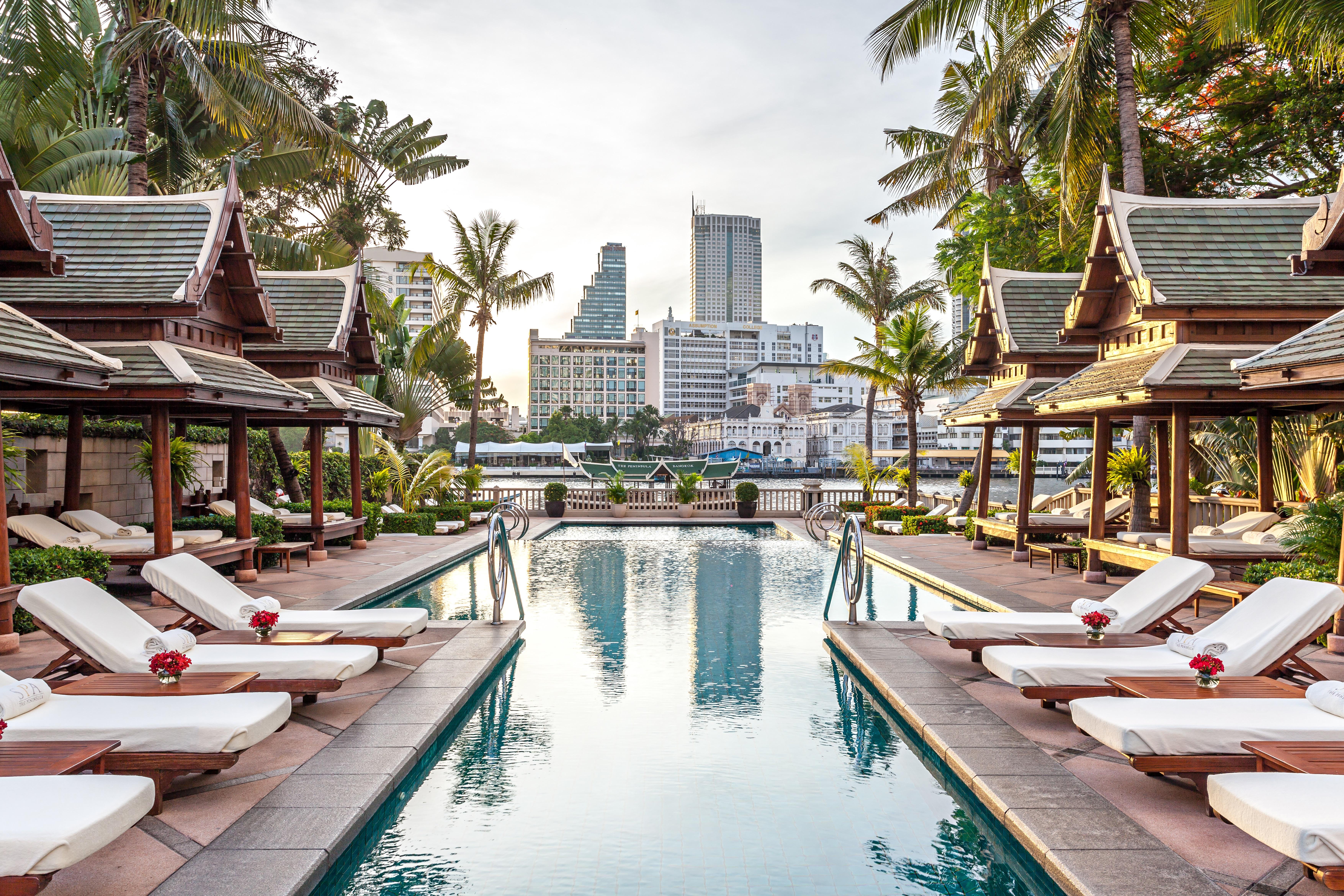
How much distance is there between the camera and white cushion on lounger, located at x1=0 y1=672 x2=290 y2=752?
171 inches

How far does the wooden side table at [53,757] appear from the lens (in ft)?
12.7

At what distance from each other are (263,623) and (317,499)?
829cm

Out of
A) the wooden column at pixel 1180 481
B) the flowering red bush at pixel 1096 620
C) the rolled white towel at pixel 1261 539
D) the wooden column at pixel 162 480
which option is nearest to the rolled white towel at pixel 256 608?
the wooden column at pixel 162 480

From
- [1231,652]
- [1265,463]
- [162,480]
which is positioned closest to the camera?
[1231,652]

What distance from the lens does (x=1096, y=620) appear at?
6.78m

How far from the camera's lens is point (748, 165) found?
3519cm

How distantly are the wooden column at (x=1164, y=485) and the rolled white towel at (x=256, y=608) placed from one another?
11.1 m

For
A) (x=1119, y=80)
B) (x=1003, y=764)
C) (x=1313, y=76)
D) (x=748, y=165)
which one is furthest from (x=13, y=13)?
(x=748, y=165)

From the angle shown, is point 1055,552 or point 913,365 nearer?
point 1055,552

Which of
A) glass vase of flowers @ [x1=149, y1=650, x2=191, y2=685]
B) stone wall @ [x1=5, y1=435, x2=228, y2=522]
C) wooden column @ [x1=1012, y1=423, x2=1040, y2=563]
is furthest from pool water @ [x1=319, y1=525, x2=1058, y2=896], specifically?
stone wall @ [x1=5, y1=435, x2=228, y2=522]

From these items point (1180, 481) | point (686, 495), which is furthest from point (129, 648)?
point (686, 495)

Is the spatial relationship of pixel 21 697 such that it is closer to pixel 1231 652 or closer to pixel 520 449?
pixel 1231 652

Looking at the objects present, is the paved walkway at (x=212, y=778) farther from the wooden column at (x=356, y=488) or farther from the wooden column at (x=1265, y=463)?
the wooden column at (x=1265, y=463)

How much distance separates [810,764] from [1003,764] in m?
1.23
